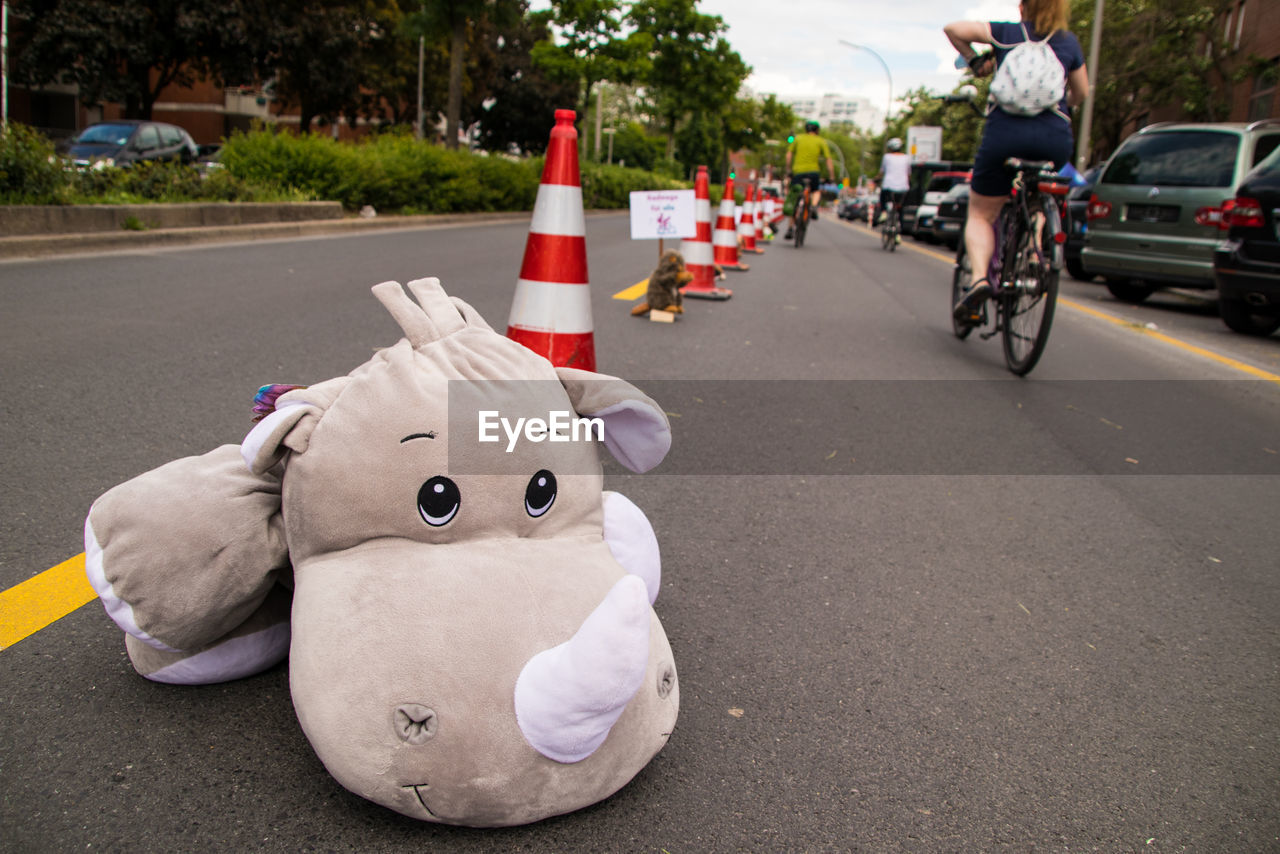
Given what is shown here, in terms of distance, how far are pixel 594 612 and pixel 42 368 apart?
398cm

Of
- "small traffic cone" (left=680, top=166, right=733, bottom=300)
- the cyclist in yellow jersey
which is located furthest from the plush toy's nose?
the cyclist in yellow jersey

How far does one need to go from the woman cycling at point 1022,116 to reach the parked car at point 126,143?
17.8 m

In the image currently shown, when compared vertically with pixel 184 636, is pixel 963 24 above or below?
above

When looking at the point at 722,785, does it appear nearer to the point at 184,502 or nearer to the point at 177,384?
the point at 184,502

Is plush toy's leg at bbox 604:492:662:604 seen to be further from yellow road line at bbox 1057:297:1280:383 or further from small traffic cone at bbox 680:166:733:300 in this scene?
small traffic cone at bbox 680:166:733:300

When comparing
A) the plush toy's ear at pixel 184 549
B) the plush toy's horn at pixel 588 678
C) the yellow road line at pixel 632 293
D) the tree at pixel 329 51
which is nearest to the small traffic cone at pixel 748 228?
the yellow road line at pixel 632 293

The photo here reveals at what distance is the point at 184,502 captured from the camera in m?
1.83

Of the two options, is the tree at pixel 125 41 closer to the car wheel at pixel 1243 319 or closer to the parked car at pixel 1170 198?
the parked car at pixel 1170 198

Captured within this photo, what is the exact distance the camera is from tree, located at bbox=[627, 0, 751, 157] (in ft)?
127

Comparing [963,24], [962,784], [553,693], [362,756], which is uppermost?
[963,24]

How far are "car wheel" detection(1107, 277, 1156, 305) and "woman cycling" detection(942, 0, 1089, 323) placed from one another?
18.9 feet

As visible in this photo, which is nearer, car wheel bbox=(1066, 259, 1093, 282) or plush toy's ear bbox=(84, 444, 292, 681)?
plush toy's ear bbox=(84, 444, 292, 681)

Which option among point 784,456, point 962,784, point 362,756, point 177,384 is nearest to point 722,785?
point 962,784

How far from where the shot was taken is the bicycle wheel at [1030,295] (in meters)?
5.57
